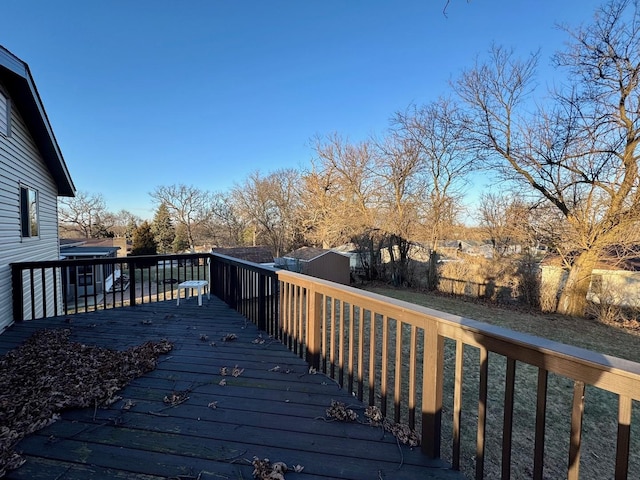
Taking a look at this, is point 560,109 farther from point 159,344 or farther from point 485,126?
point 159,344

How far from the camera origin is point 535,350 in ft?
4.01

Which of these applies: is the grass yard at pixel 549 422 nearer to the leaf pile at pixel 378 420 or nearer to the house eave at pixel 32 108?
the leaf pile at pixel 378 420

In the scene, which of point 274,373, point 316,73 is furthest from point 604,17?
point 274,373

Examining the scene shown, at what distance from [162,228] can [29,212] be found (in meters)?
22.6

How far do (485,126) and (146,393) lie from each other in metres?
11.9

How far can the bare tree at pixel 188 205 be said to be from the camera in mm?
27203

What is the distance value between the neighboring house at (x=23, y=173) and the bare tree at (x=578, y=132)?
11811 mm

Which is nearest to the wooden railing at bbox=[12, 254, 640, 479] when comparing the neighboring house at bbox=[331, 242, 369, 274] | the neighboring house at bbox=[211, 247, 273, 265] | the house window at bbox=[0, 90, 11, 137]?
the house window at bbox=[0, 90, 11, 137]

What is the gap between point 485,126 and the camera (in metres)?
10.7

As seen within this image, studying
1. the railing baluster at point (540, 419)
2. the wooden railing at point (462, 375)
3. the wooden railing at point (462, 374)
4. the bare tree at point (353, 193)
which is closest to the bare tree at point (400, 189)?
the bare tree at point (353, 193)

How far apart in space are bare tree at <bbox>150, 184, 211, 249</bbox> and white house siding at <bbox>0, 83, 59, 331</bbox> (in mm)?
20135


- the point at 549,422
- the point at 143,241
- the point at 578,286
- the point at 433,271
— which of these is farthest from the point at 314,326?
the point at 143,241

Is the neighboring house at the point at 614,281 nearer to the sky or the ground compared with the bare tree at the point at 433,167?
nearer to the ground

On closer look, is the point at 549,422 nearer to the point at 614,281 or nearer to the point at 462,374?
the point at 462,374
